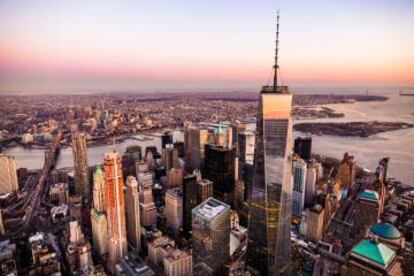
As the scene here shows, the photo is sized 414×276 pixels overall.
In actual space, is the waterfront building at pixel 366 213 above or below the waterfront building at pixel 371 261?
below

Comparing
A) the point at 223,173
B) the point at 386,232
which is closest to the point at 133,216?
the point at 223,173

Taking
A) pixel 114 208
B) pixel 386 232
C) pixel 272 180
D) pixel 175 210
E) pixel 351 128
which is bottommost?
pixel 175 210

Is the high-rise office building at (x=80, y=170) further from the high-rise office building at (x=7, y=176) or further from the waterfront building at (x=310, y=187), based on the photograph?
the waterfront building at (x=310, y=187)

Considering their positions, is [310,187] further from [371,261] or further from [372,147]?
[371,261]

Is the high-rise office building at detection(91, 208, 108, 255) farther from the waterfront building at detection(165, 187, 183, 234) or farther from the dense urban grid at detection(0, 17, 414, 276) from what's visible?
the waterfront building at detection(165, 187, 183, 234)

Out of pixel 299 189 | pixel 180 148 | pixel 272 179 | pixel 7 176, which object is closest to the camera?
pixel 272 179

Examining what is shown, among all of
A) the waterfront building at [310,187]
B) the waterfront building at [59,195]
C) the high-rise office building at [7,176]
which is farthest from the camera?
the waterfront building at [59,195]

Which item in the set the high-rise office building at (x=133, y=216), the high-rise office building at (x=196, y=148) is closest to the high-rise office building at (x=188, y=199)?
the high-rise office building at (x=133, y=216)
